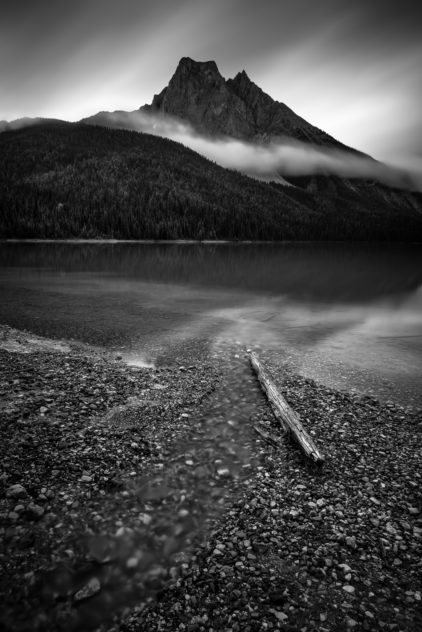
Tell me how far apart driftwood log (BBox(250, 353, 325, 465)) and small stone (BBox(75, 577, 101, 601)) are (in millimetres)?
5679

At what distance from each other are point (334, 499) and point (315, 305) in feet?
89.8

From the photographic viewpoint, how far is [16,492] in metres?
7.89

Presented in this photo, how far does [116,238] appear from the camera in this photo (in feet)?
571

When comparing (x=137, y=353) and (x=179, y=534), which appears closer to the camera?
(x=179, y=534)

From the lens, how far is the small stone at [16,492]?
25.7ft

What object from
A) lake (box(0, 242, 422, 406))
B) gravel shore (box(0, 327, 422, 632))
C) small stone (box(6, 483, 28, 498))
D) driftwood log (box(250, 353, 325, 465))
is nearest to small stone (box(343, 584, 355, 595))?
gravel shore (box(0, 327, 422, 632))

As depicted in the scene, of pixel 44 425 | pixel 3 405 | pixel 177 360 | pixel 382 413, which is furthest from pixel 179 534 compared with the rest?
pixel 177 360

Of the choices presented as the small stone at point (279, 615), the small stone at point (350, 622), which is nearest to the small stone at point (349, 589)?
the small stone at point (350, 622)

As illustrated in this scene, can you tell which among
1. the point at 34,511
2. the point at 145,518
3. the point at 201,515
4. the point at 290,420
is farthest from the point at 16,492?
the point at 290,420

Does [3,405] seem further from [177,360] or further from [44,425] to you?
[177,360]

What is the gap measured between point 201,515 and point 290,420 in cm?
429

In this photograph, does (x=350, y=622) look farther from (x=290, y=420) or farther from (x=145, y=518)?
(x=290, y=420)

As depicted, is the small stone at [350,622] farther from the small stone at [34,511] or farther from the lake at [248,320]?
the lake at [248,320]

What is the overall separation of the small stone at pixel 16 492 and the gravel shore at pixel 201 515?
0.13 feet
